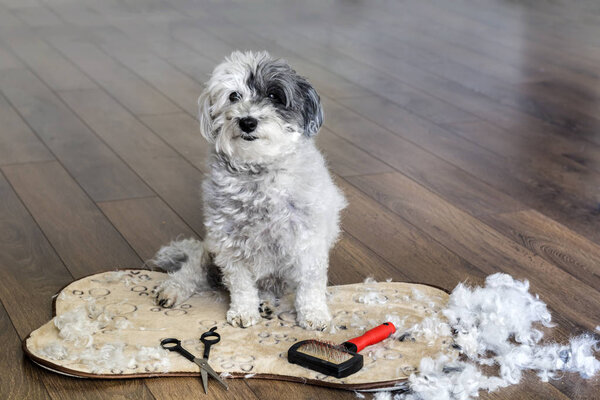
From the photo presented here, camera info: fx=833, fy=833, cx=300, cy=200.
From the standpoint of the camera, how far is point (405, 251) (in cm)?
259

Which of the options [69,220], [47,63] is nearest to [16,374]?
[69,220]

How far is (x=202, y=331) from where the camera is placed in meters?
2.10

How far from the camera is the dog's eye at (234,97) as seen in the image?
199cm

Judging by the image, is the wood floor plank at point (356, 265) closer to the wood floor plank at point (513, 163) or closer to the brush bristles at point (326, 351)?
the brush bristles at point (326, 351)

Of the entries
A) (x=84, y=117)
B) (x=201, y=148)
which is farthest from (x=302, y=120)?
(x=84, y=117)

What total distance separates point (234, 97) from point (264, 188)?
0.77 feet

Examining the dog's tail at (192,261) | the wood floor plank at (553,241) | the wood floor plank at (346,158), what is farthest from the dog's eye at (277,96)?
the wood floor plank at (346,158)

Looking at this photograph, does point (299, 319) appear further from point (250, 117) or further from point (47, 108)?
point (47, 108)

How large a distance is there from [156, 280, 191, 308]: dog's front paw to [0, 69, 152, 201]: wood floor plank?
771 mm

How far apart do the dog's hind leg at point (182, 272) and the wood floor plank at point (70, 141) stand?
619 mm

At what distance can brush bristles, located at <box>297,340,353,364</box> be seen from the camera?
6.33 ft

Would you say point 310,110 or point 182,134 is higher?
point 310,110

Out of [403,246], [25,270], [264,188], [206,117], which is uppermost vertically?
[206,117]

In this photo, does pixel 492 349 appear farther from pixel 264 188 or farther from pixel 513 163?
pixel 513 163
